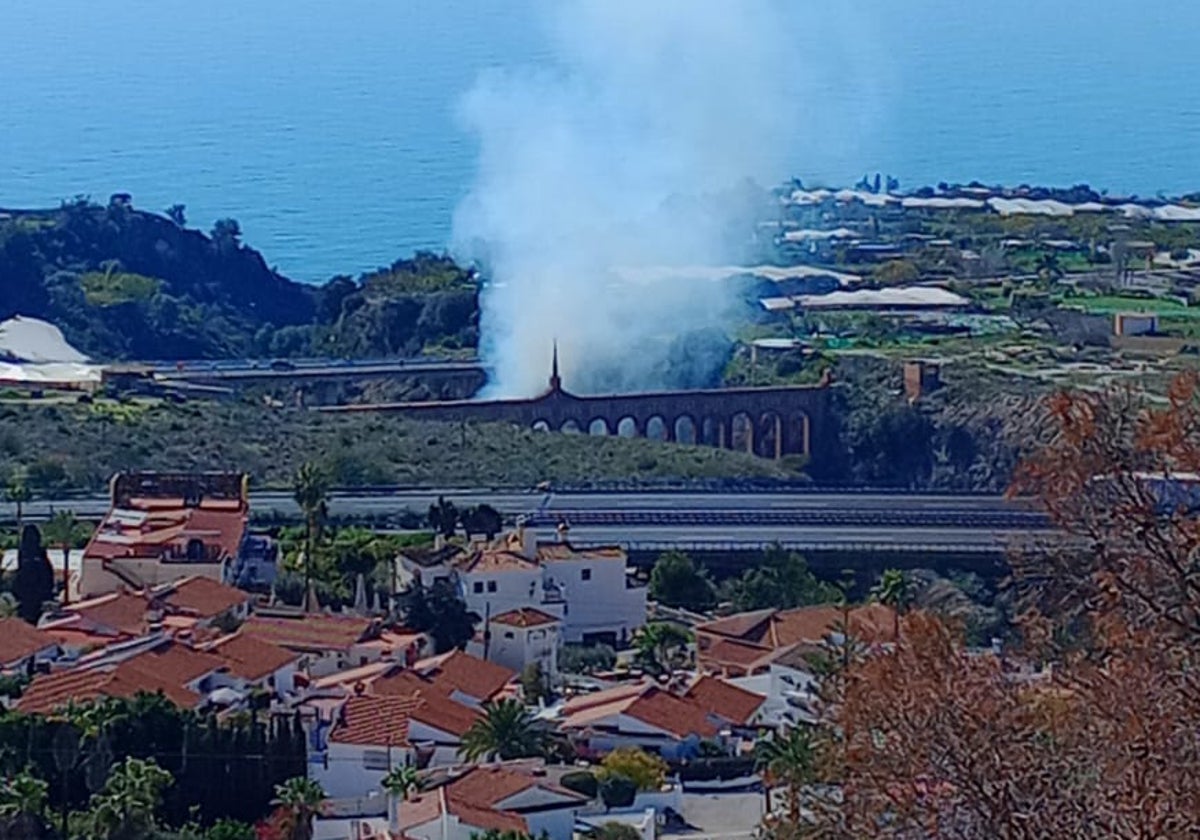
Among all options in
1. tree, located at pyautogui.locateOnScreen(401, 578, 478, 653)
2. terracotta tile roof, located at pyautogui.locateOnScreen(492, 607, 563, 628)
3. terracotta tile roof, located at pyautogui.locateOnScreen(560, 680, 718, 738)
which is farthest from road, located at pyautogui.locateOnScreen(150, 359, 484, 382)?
terracotta tile roof, located at pyautogui.locateOnScreen(560, 680, 718, 738)

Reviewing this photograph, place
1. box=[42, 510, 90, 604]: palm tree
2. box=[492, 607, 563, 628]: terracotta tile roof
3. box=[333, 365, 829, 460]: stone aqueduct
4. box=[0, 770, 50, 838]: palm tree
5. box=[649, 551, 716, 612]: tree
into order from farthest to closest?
box=[333, 365, 829, 460]: stone aqueduct
box=[649, 551, 716, 612]: tree
box=[42, 510, 90, 604]: palm tree
box=[492, 607, 563, 628]: terracotta tile roof
box=[0, 770, 50, 838]: palm tree

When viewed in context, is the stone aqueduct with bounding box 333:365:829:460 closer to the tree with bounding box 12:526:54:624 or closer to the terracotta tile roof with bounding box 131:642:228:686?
the tree with bounding box 12:526:54:624

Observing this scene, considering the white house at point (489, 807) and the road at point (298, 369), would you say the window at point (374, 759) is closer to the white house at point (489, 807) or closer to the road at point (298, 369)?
the white house at point (489, 807)

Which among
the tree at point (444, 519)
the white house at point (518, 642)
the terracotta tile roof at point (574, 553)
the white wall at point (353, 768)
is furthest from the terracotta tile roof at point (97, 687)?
the tree at point (444, 519)

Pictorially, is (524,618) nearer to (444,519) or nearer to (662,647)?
(662,647)

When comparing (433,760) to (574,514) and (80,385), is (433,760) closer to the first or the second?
(574,514)

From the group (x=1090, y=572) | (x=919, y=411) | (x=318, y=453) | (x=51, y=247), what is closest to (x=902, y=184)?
(x=51, y=247)
